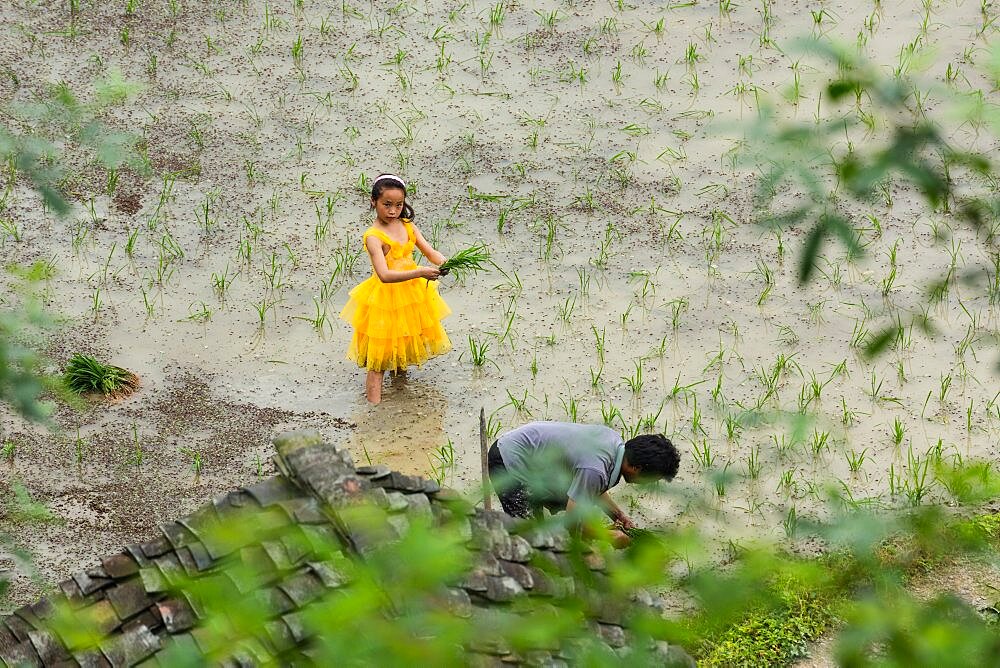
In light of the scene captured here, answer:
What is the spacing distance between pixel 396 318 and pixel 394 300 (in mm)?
92

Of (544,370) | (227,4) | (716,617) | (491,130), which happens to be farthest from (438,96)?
(716,617)

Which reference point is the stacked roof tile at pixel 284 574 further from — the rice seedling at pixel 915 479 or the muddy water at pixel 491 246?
the rice seedling at pixel 915 479

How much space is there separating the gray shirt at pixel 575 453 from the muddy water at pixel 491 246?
0.99ft

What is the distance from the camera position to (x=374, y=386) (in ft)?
23.3

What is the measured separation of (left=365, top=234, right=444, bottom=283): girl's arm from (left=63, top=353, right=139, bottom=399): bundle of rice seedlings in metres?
1.60

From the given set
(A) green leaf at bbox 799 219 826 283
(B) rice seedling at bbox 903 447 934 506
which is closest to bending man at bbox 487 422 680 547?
(B) rice seedling at bbox 903 447 934 506

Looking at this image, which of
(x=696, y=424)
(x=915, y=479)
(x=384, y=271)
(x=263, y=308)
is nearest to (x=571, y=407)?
(x=696, y=424)

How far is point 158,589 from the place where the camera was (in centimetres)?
385

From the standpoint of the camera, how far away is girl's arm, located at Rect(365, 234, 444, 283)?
21.5 feet

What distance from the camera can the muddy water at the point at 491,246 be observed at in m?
6.87

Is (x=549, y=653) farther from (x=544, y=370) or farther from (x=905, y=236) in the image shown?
(x=905, y=236)

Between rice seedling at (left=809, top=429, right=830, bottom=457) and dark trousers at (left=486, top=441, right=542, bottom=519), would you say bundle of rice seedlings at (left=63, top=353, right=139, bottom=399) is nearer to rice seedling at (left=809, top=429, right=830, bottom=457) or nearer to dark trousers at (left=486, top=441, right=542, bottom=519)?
dark trousers at (left=486, top=441, right=542, bottom=519)

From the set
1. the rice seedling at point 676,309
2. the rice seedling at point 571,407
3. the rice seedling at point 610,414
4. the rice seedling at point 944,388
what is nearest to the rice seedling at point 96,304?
the rice seedling at point 571,407

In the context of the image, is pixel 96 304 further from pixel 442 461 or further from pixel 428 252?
pixel 442 461
